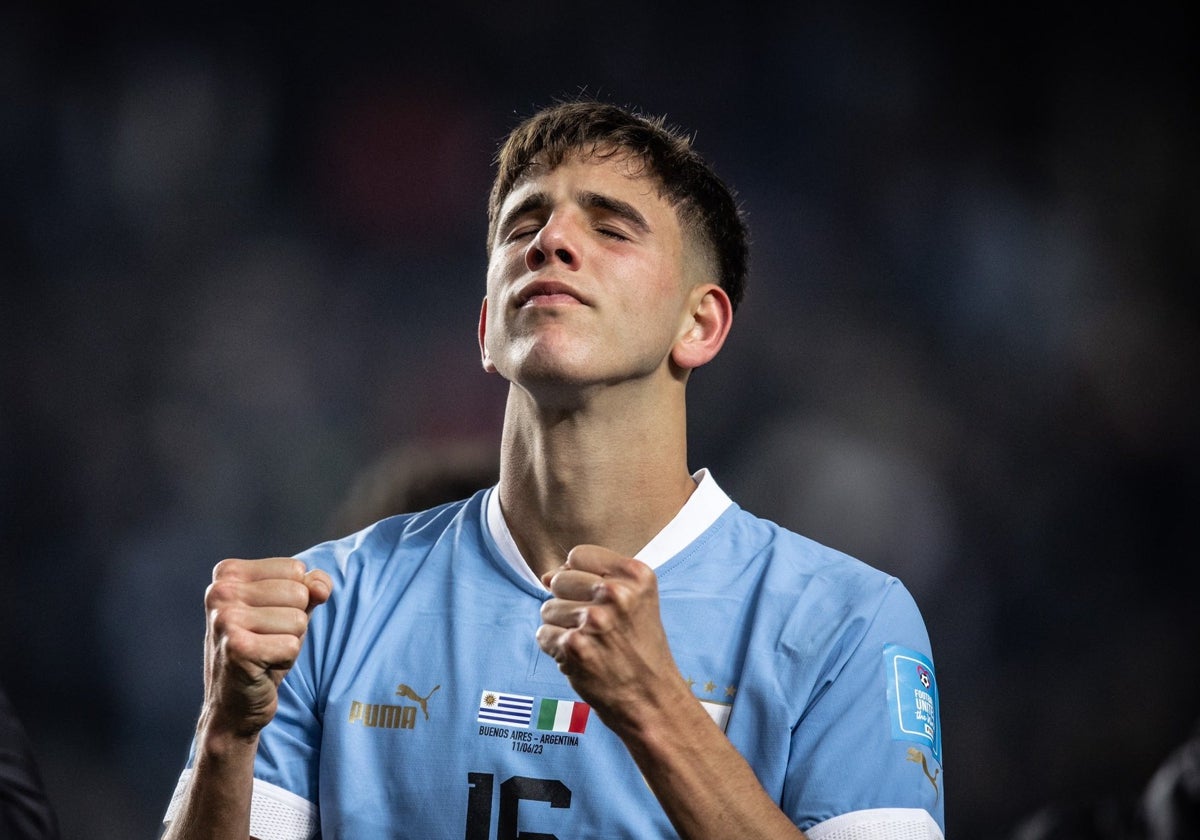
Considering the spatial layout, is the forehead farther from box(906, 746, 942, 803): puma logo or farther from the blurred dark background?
the blurred dark background

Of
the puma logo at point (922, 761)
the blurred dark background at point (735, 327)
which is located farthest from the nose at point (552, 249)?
the blurred dark background at point (735, 327)

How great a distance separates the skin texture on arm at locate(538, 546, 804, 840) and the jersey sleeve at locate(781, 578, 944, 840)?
0.54ft

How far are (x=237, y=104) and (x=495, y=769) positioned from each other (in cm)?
226

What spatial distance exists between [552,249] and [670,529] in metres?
0.48

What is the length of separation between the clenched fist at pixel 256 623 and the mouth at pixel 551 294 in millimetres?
586

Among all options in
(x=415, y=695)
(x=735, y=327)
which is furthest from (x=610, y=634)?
(x=735, y=327)

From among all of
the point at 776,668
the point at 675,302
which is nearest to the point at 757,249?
the point at 675,302

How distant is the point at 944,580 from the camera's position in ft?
9.14

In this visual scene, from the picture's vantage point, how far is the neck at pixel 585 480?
1.90 m

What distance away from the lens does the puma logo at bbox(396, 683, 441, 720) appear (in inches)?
70.1

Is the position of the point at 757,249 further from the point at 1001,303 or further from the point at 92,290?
the point at 92,290

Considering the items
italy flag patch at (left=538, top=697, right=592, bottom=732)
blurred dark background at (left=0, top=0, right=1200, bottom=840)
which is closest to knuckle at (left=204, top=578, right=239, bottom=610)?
italy flag patch at (left=538, top=697, right=592, bottom=732)

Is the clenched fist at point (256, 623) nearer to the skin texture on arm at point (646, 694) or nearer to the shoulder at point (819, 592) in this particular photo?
the skin texture on arm at point (646, 694)

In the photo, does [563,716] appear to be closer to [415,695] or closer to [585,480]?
[415,695]
